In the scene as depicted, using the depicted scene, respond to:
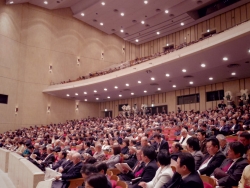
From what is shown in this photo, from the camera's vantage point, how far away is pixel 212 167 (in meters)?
3.01

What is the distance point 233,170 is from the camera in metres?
2.58

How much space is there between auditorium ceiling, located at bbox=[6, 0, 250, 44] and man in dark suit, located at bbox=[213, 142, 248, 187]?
13756 mm

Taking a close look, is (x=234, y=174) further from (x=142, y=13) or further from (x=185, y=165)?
(x=142, y=13)

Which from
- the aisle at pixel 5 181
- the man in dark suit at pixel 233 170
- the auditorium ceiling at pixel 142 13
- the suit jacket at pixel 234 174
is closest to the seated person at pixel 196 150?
the man in dark suit at pixel 233 170

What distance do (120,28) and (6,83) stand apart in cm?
907

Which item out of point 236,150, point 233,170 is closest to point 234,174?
point 233,170

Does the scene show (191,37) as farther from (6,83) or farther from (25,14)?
(6,83)

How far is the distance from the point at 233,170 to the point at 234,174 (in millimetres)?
83

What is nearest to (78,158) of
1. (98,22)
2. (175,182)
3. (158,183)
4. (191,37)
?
(158,183)

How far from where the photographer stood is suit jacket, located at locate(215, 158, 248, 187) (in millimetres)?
2428

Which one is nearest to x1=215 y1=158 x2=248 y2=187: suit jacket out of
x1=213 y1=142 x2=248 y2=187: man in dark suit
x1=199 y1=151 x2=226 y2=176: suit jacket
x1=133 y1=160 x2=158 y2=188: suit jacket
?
x1=213 y1=142 x2=248 y2=187: man in dark suit

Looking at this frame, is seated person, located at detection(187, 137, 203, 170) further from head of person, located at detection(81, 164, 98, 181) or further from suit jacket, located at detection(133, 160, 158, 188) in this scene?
head of person, located at detection(81, 164, 98, 181)

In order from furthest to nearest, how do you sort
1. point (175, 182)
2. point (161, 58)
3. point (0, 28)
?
point (0, 28)
point (161, 58)
point (175, 182)

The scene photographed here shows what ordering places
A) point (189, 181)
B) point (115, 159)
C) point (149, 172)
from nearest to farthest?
point (189, 181), point (149, 172), point (115, 159)
